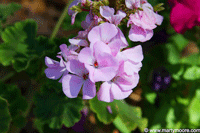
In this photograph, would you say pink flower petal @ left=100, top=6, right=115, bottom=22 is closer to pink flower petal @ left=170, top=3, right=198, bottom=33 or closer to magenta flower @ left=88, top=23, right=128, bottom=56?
magenta flower @ left=88, top=23, right=128, bottom=56

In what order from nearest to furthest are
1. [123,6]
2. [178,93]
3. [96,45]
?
[96,45] → [123,6] → [178,93]

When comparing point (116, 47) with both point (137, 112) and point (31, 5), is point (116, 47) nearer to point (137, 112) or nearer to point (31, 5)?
point (137, 112)

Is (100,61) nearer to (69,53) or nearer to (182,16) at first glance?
(69,53)

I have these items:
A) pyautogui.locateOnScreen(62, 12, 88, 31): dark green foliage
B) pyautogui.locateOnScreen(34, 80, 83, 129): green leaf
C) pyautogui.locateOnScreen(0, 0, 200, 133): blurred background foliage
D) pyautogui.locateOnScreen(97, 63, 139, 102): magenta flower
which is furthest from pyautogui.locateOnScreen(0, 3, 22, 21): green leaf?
pyautogui.locateOnScreen(97, 63, 139, 102): magenta flower

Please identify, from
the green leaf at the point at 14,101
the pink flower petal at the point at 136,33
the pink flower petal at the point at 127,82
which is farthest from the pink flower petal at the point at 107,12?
the green leaf at the point at 14,101

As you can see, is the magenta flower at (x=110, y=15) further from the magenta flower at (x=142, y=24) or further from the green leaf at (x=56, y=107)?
the green leaf at (x=56, y=107)

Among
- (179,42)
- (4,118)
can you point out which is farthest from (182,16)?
(4,118)

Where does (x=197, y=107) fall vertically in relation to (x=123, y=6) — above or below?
below

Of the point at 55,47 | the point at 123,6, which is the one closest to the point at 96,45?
the point at 123,6
